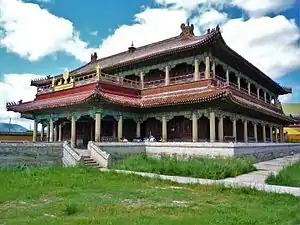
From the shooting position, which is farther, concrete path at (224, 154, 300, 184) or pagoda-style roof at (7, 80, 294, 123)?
pagoda-style roof at (7, 80, 294, 123)

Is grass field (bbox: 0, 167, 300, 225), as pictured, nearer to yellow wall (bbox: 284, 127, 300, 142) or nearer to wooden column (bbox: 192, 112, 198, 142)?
wooden column (bbox: 192, 112, 198, 142)

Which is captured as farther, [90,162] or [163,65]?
[163,65]

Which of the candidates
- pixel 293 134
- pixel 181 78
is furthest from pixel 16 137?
pixel 293 134

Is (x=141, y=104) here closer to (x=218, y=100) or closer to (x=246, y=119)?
(x=218, y=100)

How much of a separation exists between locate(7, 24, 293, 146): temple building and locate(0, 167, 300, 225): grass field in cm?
956

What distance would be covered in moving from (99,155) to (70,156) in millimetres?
1815

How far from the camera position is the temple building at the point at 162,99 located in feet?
74.8

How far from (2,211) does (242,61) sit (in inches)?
952

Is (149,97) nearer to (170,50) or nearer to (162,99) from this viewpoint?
(162,99)

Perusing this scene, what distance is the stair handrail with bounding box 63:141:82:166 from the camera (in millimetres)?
18797

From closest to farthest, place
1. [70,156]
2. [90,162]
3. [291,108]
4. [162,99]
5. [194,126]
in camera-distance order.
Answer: [90,162]
[70,156]
[194,126]
[162,99]
[291,108]

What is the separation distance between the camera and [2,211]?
8.51 metres

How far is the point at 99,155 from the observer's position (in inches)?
757

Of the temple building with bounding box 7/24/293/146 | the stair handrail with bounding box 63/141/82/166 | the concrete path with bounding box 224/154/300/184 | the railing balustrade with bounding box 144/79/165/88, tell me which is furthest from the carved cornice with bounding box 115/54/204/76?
the stair handrail with bounding box 63/141/82/166
